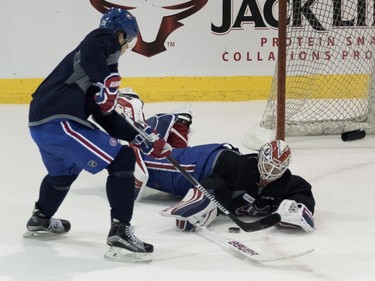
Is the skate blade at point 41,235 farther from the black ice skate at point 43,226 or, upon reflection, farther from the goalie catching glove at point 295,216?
the goalie catching glove at point 295,216

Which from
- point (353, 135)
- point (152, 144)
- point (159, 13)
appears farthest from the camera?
point (159, 13)

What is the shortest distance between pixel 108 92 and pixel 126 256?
0.62 meters

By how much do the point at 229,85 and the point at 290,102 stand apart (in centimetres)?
98

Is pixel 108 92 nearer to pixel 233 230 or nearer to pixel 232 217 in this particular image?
pixel 232 217

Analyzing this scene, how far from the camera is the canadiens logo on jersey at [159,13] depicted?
24.0 ft

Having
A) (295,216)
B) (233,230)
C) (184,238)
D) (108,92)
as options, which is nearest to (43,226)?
(184,238)

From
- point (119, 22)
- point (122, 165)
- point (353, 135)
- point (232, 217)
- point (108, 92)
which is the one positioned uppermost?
point (119, 22)

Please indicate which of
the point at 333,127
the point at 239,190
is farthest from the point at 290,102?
the point at 239,190

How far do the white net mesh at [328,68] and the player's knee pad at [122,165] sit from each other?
2685 millimetres

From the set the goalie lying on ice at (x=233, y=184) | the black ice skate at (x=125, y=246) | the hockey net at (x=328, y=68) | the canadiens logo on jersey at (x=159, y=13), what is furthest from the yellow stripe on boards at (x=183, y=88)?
the black ice skate at (x=125, y=246)

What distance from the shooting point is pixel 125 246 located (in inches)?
151

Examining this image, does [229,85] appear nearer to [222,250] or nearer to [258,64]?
[258,64]

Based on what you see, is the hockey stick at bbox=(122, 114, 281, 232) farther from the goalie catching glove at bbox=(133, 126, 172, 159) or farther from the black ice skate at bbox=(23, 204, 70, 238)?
the black ice skate at bbox=(23, 204, 70, 238)

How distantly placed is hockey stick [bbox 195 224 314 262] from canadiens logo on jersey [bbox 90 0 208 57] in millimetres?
3258
